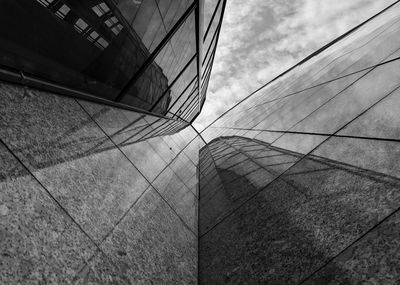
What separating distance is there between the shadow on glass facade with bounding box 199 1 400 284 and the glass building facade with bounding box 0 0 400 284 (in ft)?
0.05

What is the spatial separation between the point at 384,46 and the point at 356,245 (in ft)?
16.3

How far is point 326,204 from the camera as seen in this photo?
2.76 m

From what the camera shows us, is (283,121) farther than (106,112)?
Yes

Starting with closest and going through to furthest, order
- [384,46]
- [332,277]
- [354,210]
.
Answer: [332,277]
[354,210]
[384,46]

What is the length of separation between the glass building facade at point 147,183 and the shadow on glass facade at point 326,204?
0.6 inches

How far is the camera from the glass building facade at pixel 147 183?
6.81 ft

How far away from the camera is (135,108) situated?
7.95 meters

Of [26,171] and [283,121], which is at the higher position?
[26,171]

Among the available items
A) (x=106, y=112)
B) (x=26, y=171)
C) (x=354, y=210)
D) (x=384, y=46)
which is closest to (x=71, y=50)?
(x=106, y=112)

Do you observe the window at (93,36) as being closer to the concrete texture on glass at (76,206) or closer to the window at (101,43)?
the window at (101,43)

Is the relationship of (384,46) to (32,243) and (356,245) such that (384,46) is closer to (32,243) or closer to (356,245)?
A: (356,245)

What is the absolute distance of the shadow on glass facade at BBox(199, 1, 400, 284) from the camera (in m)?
2.11

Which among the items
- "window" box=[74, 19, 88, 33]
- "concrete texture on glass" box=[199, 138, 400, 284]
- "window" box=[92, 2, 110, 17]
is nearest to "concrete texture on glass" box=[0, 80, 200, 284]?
"concrete texture on glass" box=[199, 138, 400, 284]

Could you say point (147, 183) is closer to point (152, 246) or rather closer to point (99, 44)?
point (152, 246)
